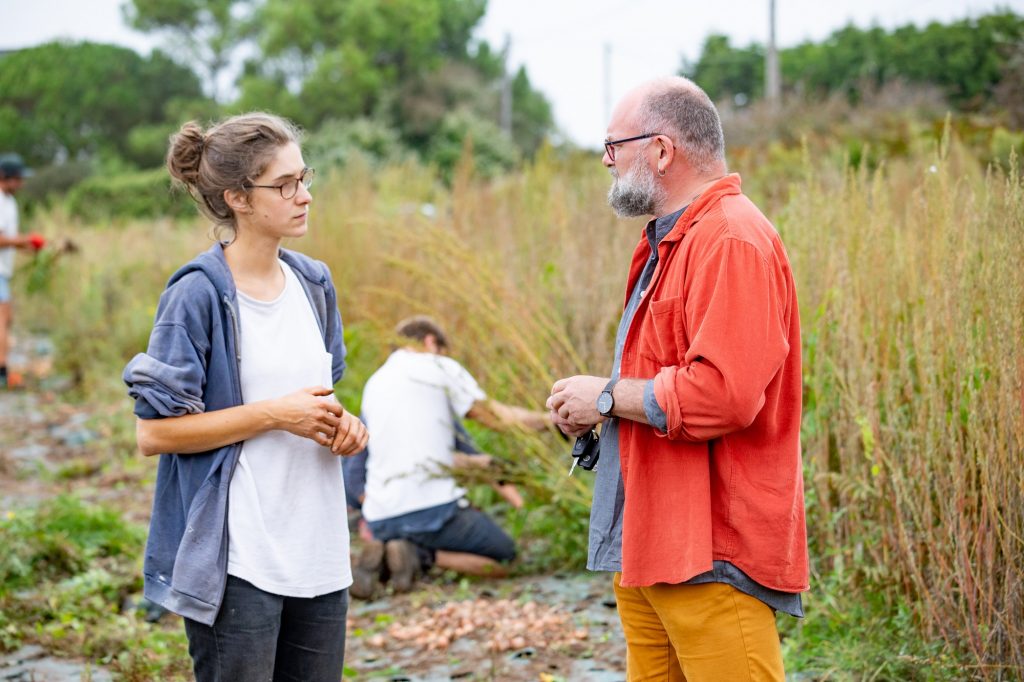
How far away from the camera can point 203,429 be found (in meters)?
2.46

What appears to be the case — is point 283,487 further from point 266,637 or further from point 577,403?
point 577,403

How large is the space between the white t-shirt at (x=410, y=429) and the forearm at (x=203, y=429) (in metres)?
2.91

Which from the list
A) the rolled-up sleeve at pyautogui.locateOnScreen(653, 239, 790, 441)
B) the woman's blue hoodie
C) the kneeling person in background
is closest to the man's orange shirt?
the rolled-up sleeve at pyautogui.locateOnScreen(653, 239, 790, 441)

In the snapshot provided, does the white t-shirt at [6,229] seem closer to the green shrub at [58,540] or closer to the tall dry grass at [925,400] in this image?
the green shrub at [58,540]

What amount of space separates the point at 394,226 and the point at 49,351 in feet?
28.0

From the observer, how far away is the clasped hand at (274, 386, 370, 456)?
2.49 metres

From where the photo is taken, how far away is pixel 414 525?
5.53 metres

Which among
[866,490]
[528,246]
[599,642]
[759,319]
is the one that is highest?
[528,246]

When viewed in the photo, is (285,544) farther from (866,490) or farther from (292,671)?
(866,490)

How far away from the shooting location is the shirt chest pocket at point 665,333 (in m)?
2.25

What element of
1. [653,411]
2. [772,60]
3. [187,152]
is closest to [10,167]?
[187,152]

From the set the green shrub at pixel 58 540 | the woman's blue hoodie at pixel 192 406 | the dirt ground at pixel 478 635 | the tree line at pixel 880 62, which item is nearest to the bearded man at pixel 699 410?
the woman's blue hoodie at pixel 192 406

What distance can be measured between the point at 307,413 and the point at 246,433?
0.16 m

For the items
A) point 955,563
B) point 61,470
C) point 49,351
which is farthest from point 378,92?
point 955,563
